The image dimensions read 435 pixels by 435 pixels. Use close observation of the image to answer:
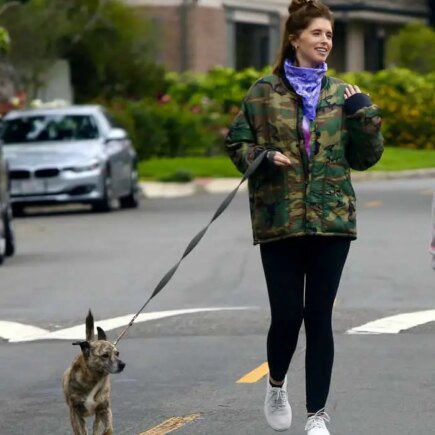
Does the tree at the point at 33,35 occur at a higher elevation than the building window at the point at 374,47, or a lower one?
higher

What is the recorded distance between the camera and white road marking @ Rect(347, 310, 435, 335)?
11.2m

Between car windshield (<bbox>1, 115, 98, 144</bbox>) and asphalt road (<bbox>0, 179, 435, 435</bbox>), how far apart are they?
11.2ft

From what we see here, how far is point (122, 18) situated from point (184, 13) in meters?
6.54

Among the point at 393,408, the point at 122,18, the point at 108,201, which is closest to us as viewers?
the point at 393,408

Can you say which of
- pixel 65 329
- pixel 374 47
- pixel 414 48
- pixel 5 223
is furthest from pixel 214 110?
pixel 65 329

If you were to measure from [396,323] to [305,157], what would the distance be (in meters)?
4.57

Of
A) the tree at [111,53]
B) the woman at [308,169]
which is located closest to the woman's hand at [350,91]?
the woman at [308,169]

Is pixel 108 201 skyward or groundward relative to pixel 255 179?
groundward

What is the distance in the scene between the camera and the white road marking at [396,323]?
11.2 m

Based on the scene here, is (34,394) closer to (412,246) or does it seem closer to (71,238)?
(412,246)

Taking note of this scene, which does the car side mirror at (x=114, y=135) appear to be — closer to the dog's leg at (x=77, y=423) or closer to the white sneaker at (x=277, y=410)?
the white sneaker at (x=277, y=410)

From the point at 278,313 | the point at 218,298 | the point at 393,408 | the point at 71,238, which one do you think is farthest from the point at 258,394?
the point at 71,238

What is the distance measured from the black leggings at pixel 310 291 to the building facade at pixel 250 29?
1385 inches

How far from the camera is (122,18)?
3912 cm
